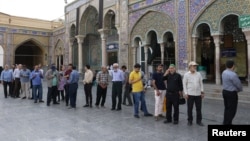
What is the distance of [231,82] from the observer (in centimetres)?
469

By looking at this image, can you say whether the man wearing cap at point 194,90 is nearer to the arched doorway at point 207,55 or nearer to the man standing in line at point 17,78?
the man standing in line at point 17,78

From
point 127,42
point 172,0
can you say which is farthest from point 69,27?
point 172,0

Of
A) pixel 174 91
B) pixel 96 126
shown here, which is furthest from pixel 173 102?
pixel 96 126

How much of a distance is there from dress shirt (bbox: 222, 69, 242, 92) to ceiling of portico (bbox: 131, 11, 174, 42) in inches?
294

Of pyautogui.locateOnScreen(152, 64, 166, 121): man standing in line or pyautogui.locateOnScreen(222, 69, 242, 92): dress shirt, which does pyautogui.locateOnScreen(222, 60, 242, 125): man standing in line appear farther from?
pyautogui.locateOnScreen(152, 64, 166, 121): man standing in line

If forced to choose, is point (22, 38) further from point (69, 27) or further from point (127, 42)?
point (127, 42)

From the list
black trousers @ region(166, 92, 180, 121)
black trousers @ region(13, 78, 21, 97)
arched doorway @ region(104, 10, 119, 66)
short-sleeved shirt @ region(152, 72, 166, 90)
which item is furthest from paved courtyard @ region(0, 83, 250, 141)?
arched doorway @ region(104, 10, 119, 66)

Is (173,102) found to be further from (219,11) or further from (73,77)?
(219,11)

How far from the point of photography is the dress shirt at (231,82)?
15.2 feet

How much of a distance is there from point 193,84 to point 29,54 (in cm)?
2633

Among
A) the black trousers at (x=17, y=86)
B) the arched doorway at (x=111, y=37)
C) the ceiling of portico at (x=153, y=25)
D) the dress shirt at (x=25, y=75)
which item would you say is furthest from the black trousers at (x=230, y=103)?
the arched doorway at (x=111, y=37)

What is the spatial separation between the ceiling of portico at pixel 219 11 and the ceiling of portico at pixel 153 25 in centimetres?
167

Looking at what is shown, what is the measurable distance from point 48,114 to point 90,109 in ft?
4.24

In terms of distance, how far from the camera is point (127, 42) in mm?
14727
